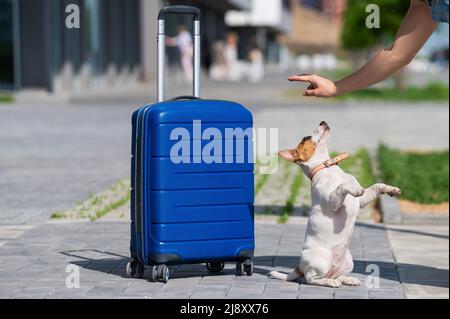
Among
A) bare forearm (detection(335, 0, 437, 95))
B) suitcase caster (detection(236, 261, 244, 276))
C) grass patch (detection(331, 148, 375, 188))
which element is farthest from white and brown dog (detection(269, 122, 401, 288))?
grass patch (detection(331, 148, 375, 188))

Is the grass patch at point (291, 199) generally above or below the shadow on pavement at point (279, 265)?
below

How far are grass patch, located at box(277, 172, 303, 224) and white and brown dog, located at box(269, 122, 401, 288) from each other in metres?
3.22

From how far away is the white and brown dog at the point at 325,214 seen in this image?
675 centimetres

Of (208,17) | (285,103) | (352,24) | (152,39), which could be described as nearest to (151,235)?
(285,103)

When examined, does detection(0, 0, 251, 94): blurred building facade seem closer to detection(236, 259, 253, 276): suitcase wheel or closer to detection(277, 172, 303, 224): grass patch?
detection(277, 172, 303, 224): grass patch

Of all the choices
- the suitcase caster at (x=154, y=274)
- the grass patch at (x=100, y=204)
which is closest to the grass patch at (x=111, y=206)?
the grass patch at (x=100, y=204)

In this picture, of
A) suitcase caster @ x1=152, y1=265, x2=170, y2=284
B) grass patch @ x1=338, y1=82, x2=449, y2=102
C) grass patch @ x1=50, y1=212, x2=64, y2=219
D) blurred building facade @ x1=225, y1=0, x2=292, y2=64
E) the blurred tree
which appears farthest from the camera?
blurred building facade @ x1=225, y1=0, x2=292, y2=64

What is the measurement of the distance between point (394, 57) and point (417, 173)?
21.7 ft

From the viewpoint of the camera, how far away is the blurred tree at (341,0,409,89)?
3831cm

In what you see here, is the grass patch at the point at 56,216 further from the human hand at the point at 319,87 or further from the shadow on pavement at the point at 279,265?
the human hand at the point at 319,87

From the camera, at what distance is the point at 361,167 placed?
14414 mm

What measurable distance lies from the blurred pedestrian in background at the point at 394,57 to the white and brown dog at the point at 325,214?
10.3 inches

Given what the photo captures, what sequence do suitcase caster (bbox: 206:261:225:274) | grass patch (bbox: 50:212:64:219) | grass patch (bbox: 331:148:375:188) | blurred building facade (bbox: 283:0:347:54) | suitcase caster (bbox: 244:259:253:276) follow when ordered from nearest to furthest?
suitcase caster (bbox: 244:259:253:276) < suitcase caster (bbox: 206:261:225:274) < grass patch (bbox: 50:212:64:219) < grass patch (bbox: 331:148:375:188) < blurred building facade (bbox: 283:0:347:54)
